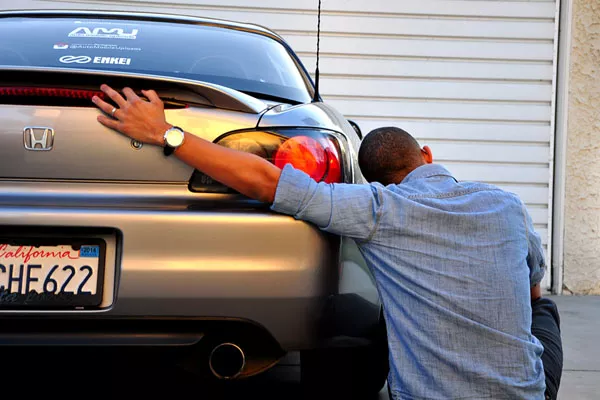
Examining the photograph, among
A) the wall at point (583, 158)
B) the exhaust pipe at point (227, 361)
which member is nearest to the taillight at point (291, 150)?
the exhaust pipe at point (227, 361)

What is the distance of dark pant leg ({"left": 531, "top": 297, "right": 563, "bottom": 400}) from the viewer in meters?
2.40

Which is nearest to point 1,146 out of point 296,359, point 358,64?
point 296,359

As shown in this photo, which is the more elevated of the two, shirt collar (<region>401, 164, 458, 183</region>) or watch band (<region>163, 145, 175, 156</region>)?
watch band (<region>163, 145, 175, 156</region>)

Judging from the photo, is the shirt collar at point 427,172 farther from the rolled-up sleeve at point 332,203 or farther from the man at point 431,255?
the rolled-up sleeve at point 332,203

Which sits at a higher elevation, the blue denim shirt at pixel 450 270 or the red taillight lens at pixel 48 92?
the red taillight lens at pixel 48 92

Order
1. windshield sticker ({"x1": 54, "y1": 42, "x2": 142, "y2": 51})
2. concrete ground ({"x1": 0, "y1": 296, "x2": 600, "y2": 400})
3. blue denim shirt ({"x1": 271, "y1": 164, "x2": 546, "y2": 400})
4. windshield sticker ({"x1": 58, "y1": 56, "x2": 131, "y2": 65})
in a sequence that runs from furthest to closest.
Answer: concrete ground ({"x1": 0, "y1": 296, "x2": 600, "y2": 400}), windshield sticker ({"x1": 54, "y1": 42, "x2": 142, "y2": 51}), windshield sticker ({"x1": 58, "y1": 56, "x2": 131, "y2": 65}), blue denim shirt ({"x1": 271, "y1": 164, "x2": 546, "y2": 400})

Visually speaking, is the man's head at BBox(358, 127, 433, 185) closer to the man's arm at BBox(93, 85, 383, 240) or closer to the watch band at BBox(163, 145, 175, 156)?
the man's arm at BBox(93, 85, 383, 240)

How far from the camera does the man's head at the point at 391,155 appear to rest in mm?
2352

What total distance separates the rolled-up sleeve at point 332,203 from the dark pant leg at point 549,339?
2.36ft

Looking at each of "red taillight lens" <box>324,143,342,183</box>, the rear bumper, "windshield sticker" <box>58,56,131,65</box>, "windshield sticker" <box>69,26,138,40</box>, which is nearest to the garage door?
"windshield sticker" <box>69,26,138,40</box>

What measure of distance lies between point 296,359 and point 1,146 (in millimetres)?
2302

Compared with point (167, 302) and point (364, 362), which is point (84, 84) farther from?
point (364, 362)

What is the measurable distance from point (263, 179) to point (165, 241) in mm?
322

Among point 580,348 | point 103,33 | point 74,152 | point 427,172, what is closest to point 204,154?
point 74,152
